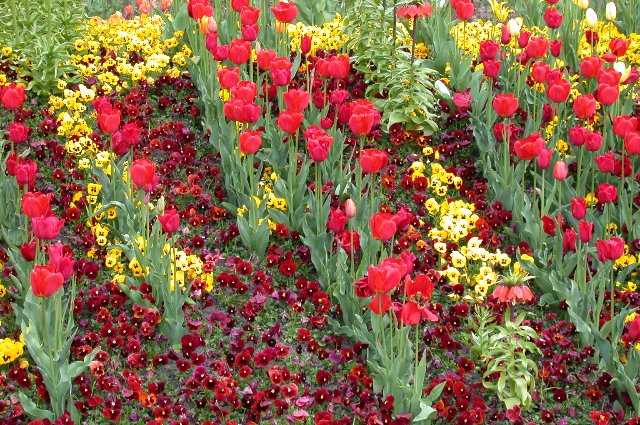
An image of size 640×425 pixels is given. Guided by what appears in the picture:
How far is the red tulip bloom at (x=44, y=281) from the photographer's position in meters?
3.72

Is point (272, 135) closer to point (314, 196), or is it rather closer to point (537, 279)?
point (314, 196)

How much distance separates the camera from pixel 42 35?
Result: 617cm

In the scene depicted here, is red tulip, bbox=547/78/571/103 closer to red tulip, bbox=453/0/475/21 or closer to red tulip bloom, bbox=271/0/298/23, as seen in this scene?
red tulip, bbox=453/0/475/21

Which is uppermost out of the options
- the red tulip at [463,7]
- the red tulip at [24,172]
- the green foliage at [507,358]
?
the red tulip at [463,7]

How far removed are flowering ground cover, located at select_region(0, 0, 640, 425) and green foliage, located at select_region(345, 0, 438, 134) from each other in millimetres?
20

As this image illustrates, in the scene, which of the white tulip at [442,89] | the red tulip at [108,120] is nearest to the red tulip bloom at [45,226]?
the red tulip at [108,120]

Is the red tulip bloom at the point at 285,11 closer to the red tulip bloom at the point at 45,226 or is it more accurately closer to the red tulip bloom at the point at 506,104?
the red tulip bloom at the point at 506,104

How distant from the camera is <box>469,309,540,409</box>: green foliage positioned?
4.21 m

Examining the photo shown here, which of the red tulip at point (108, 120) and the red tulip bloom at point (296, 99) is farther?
the red tulip bloom at point (296, 99)

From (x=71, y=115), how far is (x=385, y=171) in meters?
1.79

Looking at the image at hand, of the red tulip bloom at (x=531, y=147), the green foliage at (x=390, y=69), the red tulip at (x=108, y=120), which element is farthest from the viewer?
the green foliage at (x=390, y=69)

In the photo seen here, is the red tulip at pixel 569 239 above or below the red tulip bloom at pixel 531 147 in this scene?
below

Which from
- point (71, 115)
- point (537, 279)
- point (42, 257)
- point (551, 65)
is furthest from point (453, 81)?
point (42, 257)

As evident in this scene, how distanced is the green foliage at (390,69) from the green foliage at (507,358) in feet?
5.62
